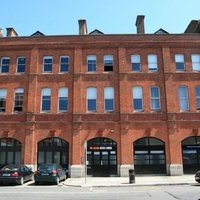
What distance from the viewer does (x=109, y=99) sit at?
94.6 ft

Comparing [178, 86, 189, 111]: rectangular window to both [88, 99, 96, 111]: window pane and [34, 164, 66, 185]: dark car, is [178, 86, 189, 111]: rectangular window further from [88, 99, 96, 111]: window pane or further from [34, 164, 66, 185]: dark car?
[34, 164, 66, 185]: dark car

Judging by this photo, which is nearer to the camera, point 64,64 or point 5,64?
point 64,64

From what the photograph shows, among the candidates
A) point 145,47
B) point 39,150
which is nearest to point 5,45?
point 39,150

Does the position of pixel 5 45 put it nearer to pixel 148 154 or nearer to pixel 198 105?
pixel 148 154

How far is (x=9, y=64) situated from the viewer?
30.2 metres

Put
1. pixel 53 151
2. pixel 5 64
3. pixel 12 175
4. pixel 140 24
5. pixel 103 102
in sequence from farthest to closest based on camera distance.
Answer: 1. pixel 140 24
2. pixel 5 64
3. pixel 103 102
4. pixel 53 151
5. pixel 12 175

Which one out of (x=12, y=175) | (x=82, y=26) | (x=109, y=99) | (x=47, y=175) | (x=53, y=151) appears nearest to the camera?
(x=12, y=175)

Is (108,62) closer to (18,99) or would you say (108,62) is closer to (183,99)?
(183,99)

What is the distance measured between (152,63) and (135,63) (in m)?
1.65

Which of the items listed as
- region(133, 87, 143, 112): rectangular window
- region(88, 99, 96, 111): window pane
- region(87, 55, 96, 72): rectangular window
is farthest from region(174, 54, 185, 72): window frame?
region(88, 99, 96, 111): window pane

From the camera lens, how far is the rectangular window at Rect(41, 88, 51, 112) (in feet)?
94.6

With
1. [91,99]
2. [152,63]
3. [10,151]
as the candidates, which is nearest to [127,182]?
[91,99]

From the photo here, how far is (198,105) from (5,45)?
19544 millimetres

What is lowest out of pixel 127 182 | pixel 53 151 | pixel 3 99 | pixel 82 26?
pixel 127 182
